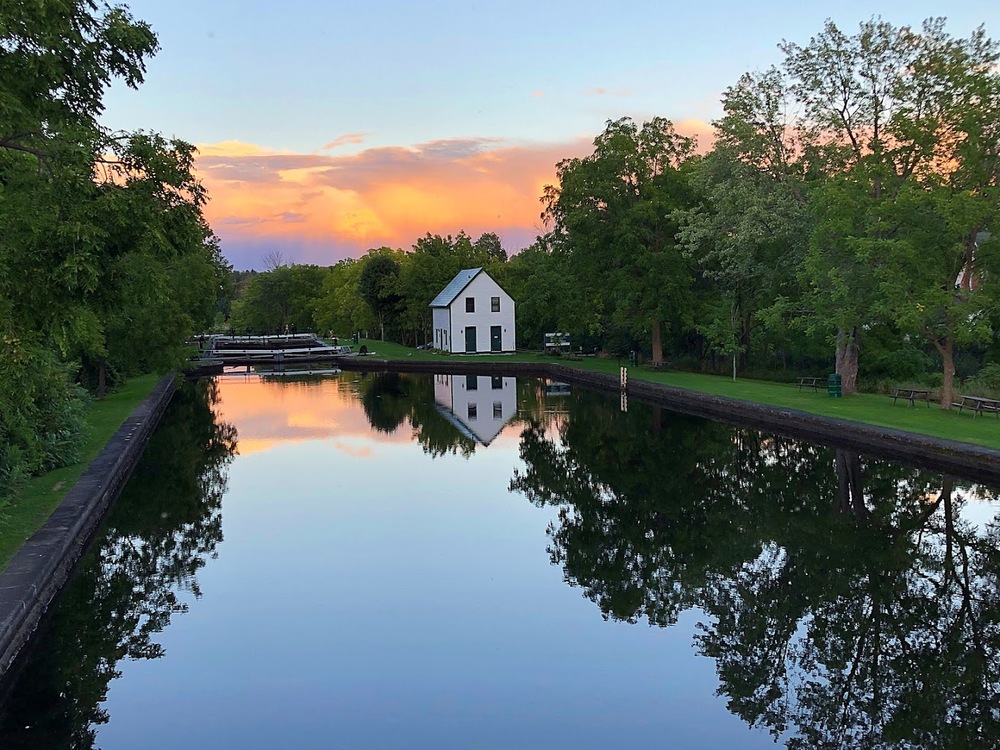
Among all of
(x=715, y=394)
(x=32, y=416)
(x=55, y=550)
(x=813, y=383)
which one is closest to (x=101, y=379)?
(x=32, y=416)

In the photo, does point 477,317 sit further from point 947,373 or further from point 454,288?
point 947,373

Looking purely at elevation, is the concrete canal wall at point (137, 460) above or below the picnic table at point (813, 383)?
below

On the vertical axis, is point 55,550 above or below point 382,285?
below

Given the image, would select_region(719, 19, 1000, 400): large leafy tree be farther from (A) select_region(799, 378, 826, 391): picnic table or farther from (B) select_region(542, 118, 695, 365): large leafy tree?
(B) select_region(542, 118, 695, 365): large leafy tree


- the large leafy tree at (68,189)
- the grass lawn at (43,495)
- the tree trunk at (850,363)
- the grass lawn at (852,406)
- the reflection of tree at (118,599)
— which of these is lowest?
the reflection of tree at (118,599)

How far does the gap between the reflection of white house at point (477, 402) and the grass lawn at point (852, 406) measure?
6323 millimetres

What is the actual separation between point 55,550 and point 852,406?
981 inches

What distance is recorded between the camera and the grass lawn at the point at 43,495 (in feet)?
47.3

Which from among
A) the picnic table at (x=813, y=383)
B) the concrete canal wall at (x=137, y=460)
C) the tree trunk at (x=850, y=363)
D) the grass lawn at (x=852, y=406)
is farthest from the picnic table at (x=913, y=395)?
the concrete canal wall at (x=137, y=460)

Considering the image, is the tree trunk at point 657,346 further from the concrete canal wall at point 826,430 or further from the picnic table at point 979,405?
the picnic table at point 979,405

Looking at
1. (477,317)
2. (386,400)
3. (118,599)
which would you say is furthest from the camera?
(477,317)

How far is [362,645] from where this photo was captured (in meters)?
11.6

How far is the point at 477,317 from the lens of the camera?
74438mm

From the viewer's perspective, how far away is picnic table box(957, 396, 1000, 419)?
26.2m
